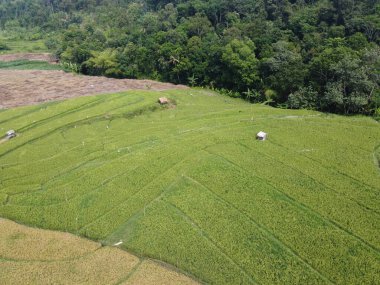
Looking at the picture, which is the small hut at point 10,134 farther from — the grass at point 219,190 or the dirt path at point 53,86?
the dirt path at point 53,86

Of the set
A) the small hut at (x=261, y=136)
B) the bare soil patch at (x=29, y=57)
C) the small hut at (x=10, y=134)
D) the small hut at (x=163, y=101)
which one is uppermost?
the small hut at (x=261, y=136)

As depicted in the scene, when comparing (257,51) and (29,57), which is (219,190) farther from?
(29,57)

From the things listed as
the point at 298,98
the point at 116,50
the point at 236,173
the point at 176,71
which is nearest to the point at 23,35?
the point at 116,50

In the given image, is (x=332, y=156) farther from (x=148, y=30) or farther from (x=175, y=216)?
(x=148, y=30)

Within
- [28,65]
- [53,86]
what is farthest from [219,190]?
[28,65]

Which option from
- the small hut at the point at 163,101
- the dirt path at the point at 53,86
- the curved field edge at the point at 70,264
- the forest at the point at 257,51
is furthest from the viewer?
the dirt path at the point at 53,86

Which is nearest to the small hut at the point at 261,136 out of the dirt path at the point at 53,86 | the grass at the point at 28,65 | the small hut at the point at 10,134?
the small hut at the point at 10,134
